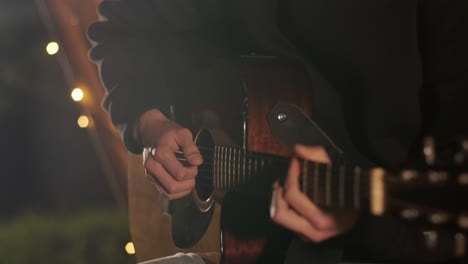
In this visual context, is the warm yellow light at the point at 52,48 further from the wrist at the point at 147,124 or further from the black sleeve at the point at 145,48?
the wrist at the point at 147,124

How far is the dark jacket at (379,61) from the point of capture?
0.73 metres

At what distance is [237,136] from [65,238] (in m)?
0.72

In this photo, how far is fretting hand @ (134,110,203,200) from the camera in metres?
→ 1.04

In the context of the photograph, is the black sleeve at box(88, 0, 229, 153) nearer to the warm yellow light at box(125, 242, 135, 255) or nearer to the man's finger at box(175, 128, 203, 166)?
the man's finger at box(175, 128, 203, 166)

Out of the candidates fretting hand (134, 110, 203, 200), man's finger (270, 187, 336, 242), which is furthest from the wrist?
man's finger (270, 187, 336, 242)

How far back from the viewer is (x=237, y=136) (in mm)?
896

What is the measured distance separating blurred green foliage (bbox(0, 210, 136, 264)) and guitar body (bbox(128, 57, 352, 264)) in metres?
0.27

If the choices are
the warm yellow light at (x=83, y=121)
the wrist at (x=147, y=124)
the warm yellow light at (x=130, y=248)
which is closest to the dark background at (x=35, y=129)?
the warm yellow light at (x=83, y=121)

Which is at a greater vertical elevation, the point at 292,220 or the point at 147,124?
the point at 147,124

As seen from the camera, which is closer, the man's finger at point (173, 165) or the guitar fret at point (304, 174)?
the guitar fret at point (304, 174)

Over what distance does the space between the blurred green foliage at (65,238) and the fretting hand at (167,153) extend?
262 mm

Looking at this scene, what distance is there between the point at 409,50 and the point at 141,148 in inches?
24.7

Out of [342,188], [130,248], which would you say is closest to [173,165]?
[130,248]

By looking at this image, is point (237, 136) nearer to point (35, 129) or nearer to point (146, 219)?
point (146, 219)
